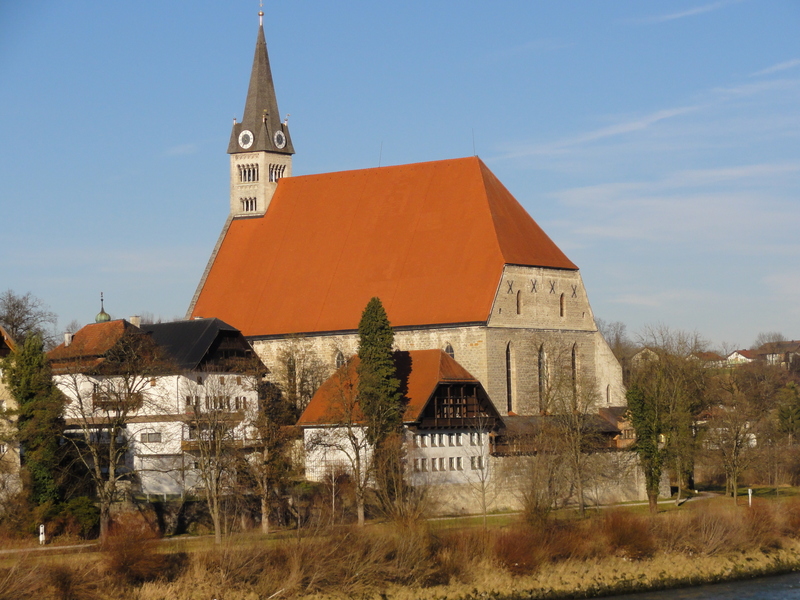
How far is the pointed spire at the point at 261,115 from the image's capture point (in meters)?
66.9

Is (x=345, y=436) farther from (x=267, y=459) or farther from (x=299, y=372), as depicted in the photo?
(x=299, y=372)

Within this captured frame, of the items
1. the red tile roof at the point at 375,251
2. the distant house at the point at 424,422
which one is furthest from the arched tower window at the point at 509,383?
the distant house at the point at 424,422

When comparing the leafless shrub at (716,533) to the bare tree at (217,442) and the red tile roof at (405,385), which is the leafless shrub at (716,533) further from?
the bare tree at (217,442)

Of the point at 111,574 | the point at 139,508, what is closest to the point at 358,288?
the point at 139,508

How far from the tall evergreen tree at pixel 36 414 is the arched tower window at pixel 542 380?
21.9 meters

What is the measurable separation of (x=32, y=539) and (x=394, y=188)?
2838 centimetres

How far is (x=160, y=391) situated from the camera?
4966cm

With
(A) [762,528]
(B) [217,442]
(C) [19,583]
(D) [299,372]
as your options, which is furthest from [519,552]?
(D) [299,372]

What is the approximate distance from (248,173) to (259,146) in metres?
1.51

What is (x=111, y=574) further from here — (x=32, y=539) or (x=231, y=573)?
(x=32, y=539)

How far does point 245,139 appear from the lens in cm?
6731

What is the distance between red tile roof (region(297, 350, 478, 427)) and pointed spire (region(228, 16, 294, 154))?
62.2 feet

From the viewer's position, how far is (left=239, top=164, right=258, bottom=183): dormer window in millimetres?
66812

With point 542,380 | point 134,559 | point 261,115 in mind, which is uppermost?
point 261,115
